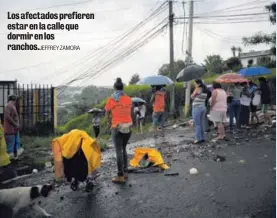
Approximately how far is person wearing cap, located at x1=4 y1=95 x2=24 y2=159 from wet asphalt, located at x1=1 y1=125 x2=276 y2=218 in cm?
63

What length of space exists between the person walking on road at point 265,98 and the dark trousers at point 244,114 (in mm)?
284

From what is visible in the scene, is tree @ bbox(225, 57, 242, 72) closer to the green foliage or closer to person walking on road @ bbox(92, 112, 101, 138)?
the green foliage

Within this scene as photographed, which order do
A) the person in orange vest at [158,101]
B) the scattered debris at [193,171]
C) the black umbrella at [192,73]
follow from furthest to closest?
the person in orange vest at [158,101]
the black umbrella at [192,73]
the scattered debris at [193,171]

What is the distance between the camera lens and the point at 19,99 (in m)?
4.68

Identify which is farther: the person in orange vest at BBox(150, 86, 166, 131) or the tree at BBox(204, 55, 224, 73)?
the tree at BBox(204, 55, 224, 73)

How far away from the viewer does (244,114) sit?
6.41m

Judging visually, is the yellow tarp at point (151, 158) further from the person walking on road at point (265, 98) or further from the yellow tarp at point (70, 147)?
the person walking on road at point (265, 98)

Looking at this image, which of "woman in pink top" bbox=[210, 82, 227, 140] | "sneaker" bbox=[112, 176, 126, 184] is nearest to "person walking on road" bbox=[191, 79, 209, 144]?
"woman in pink top" bbox=[210, 82, 227, 140]

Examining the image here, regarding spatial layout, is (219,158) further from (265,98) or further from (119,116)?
(265,98)

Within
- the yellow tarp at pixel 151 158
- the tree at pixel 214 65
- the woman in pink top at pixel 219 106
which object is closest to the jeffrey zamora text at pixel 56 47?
the yellow tarp at pixel 151 158

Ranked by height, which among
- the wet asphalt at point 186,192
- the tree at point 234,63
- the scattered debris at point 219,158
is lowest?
the wet asphalt at point 186,192

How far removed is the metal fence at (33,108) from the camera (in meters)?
4.38

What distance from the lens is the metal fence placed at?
4383mm

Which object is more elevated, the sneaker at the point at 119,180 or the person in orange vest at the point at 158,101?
the person in orange vest at the point at 158,101
